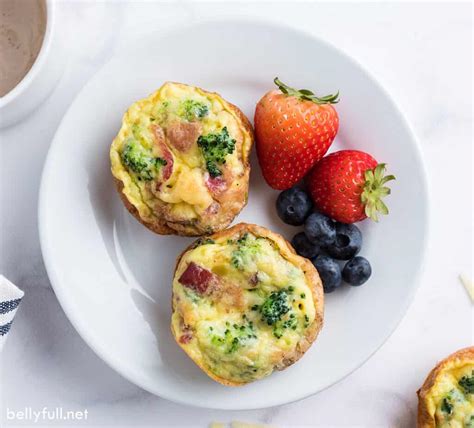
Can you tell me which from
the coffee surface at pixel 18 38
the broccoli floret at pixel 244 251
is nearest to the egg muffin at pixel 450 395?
the broccoli floret at pixel 244 251

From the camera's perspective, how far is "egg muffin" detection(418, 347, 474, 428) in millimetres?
3217

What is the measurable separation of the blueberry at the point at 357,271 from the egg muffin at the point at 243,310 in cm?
26

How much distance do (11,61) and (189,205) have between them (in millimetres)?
984

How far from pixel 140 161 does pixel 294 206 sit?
68 centimetres

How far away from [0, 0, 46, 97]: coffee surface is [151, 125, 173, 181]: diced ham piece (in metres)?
0.64

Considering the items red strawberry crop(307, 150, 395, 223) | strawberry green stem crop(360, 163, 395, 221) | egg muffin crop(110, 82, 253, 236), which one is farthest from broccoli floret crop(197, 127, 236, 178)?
strawberry green stem crop(360, 163, 395, 221)

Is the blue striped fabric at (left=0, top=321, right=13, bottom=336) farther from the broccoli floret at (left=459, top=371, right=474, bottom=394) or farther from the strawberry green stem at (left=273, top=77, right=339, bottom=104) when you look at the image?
the broccoli floret at (left=459, top=371, right=474, bottom=394)

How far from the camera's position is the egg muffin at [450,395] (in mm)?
3217

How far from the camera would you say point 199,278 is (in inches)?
117

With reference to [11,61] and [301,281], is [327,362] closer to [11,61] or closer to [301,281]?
[301,281]

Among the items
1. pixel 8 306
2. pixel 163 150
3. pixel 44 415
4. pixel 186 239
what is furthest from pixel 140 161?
pixel 44 415

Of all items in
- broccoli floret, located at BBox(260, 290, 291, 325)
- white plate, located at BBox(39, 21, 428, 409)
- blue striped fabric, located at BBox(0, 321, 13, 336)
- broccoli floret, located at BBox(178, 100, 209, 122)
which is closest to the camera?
broccoli floret, located at BBox(260, 290, 291, 325)

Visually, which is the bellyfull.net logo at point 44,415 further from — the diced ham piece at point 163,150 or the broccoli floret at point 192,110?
the broccoli floret at point 192,110

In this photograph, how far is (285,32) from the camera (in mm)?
3205
